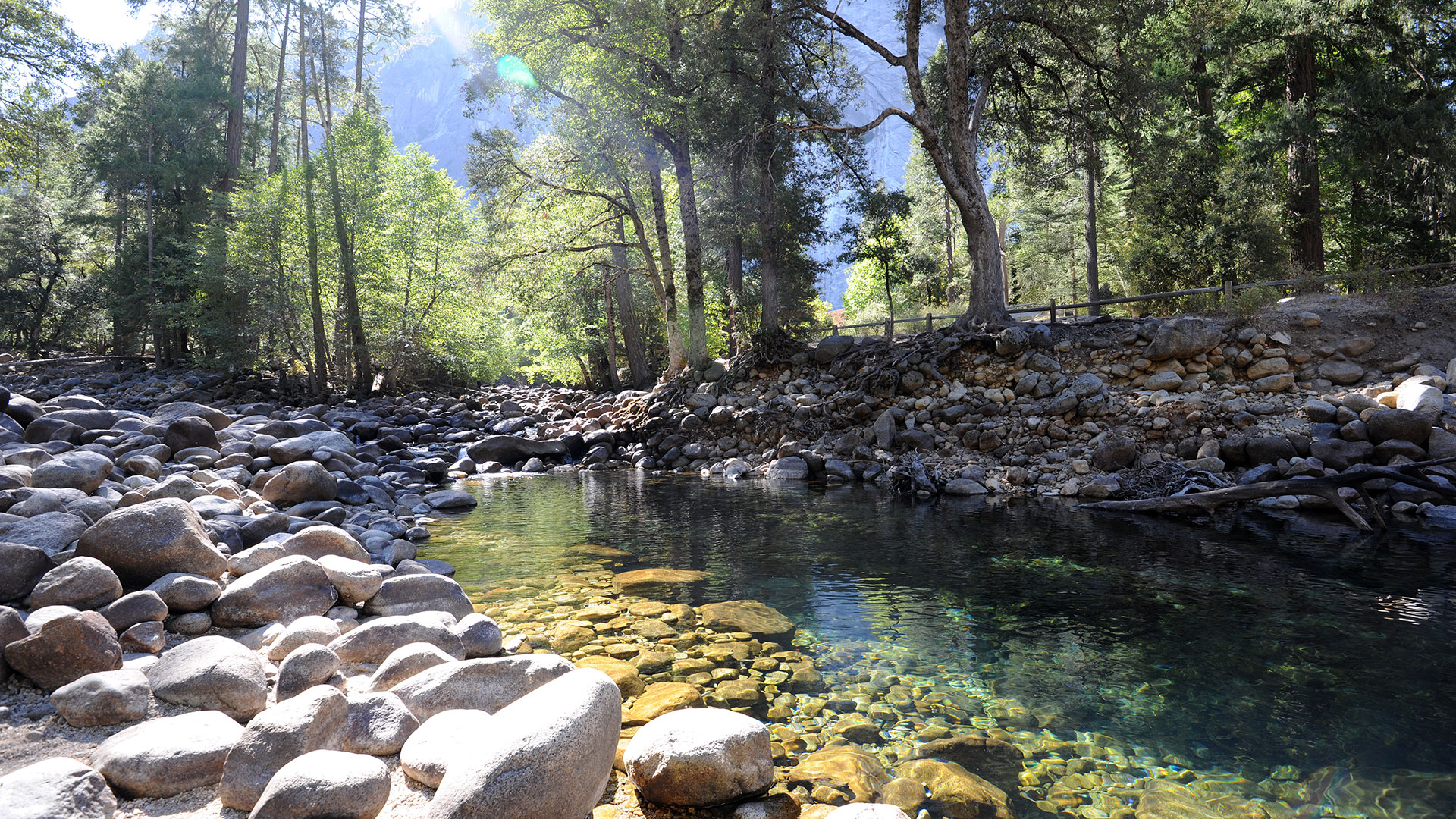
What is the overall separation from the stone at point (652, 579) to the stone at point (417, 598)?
4.99ft

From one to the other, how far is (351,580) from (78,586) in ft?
4.62

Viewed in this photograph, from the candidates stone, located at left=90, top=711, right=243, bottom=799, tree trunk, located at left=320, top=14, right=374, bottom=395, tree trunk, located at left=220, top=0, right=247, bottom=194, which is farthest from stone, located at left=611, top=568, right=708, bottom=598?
tree trunk, located at left=220, top=0, right=247, bottom=194

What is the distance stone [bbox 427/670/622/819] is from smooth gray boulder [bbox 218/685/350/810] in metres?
0.62

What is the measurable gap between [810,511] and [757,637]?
16.9 ft

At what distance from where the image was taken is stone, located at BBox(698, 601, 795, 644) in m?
5.07

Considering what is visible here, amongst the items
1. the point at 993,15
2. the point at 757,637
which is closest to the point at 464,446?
the point at 757,637

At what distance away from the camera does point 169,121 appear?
28.2 metres

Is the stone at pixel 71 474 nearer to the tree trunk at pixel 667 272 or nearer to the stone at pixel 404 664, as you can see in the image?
the stone at pixel 404 664

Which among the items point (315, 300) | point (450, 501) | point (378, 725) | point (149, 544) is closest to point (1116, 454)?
point (450, 501)

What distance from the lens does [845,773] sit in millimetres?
3186

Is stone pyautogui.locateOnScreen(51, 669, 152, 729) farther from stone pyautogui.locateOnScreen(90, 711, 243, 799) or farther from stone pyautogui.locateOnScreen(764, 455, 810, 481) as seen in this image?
stone pyautogui.locateOnScreen(764, 455, 810, 481)

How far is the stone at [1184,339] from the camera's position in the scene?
487 inches

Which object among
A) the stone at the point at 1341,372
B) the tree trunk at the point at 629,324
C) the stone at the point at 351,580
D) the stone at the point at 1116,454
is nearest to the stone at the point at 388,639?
the stone at the point at 351,580

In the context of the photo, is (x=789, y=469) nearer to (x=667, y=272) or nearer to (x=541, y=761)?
(x=667, y=272)
